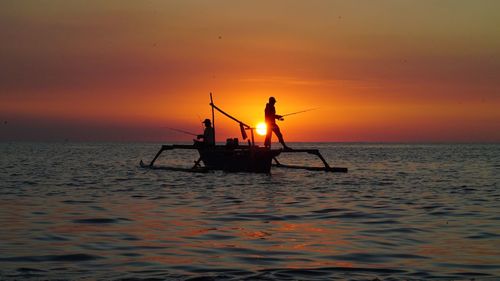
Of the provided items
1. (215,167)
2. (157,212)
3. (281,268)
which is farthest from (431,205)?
(215,167)

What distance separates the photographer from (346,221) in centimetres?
1533

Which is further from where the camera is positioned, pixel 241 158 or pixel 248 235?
pixel 241 158

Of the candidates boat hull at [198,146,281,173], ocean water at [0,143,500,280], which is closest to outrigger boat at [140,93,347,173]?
boat hull at [198,146,281,173]

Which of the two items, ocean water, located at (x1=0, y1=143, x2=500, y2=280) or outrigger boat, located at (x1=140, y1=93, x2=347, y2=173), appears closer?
ocean water, located at (x1=0, y1=143, x2=500, y2=280)

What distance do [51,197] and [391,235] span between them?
12654 mm

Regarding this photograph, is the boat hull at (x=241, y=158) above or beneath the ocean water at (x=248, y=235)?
above

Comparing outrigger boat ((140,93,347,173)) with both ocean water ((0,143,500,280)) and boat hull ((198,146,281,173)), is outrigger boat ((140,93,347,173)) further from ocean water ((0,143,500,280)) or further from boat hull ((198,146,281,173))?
ocean water ((0,143,500,280))

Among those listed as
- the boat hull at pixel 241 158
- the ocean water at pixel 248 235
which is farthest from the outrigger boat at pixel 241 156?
the ocean water at pixel 248 235

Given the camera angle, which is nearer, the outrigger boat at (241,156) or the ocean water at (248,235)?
the ocean water at (248,235)

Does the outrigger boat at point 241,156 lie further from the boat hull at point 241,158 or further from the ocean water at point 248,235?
the ocean water at point 248,235

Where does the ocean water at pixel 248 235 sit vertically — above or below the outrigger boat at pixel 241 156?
below

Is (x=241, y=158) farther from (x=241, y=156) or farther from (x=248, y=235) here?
(x=248, y=235)

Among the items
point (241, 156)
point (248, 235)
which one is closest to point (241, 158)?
point (241, 156)

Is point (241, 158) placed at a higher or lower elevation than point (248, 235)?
higher
